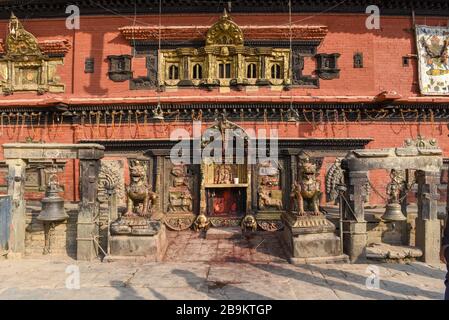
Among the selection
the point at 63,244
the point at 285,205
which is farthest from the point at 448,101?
the point at 63,244

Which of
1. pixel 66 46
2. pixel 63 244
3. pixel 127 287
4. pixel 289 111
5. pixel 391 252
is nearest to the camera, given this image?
pixel 127 287

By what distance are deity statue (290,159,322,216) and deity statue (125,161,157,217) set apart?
3.73 metres

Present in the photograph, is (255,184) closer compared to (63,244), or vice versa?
(63,244)

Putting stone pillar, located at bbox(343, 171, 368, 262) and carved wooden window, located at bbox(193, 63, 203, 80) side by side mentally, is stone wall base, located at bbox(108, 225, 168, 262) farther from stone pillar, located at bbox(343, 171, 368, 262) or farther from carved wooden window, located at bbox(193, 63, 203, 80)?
carved wooden window, located at bbox(193, 63, 203, 80)

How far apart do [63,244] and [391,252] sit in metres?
8.24

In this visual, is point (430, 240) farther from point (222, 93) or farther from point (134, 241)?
point (222, 93)

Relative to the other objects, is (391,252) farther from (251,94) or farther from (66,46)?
(66,46)

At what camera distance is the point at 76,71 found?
13.3 m

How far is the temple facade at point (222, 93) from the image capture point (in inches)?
480

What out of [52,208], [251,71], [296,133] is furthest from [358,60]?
[52,208]

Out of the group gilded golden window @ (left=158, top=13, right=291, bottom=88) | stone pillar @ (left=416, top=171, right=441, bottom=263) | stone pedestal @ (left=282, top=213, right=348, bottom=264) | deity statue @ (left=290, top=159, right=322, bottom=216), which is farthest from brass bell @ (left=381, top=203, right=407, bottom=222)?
gilded golden window @ (left=158, top=13, right=291, bottom=88)

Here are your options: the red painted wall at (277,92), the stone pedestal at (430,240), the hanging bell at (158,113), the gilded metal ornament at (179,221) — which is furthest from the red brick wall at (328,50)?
the stone pedestal at (430,240)

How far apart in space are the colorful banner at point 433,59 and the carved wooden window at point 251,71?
6492 mm

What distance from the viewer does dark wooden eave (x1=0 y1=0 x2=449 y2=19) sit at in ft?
42.4
